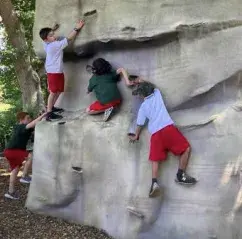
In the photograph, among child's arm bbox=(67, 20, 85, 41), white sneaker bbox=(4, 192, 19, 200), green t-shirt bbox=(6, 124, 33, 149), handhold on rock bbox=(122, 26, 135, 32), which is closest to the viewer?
handhold on rock bbox=(122, 26, 135, 32)

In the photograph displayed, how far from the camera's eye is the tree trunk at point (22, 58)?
11.8 metres

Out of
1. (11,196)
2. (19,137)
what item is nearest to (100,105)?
(19,137)

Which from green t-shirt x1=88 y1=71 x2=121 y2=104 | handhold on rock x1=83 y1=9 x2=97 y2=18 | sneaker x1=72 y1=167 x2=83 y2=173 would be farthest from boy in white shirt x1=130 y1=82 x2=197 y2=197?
handhold on rock x1=83 y1=9 x2=97 y2=18

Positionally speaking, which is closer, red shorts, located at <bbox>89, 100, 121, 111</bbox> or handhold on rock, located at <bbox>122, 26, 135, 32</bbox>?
handhold on rock, located at <bbox>122, 26, 135, 32</bbox>

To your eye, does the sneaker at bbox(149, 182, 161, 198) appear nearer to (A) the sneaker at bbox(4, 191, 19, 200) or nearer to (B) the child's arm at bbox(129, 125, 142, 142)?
(B) the child's arm at bbox(129, 125, 142, 142)

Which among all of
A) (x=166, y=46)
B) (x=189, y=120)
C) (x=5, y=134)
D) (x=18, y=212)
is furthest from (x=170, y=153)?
(x=5, y=134)

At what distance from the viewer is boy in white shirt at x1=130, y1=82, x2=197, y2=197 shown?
598 centimetres

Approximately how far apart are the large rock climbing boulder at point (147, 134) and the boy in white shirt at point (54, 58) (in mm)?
171

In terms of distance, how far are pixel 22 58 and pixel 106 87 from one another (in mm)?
5931

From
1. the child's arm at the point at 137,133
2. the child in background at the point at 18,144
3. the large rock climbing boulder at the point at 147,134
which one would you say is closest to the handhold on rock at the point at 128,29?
the large rock climbing boulder at the point at 147,134

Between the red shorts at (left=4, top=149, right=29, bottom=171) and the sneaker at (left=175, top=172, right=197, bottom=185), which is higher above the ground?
the sneaker at (left=175, top=172, right=197, bottom=185)

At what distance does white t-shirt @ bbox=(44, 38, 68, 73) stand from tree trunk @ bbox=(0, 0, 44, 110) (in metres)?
4.87

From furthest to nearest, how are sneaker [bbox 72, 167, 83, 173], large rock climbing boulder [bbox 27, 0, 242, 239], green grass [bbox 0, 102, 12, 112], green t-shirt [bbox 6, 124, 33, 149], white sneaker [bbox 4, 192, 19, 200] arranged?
green grass [bbox 0, 102, 12, 112] → white sneaker [bbox 4, 192, 19, 200] → green t-shirt [bbox 6, 124, 33, 149] → sneaker [bbox 72, 167, 83, 173] → large rock climbing boulder [bbox 27, 0, 242, 239]

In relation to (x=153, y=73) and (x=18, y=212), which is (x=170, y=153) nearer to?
(x=153, y=73)
